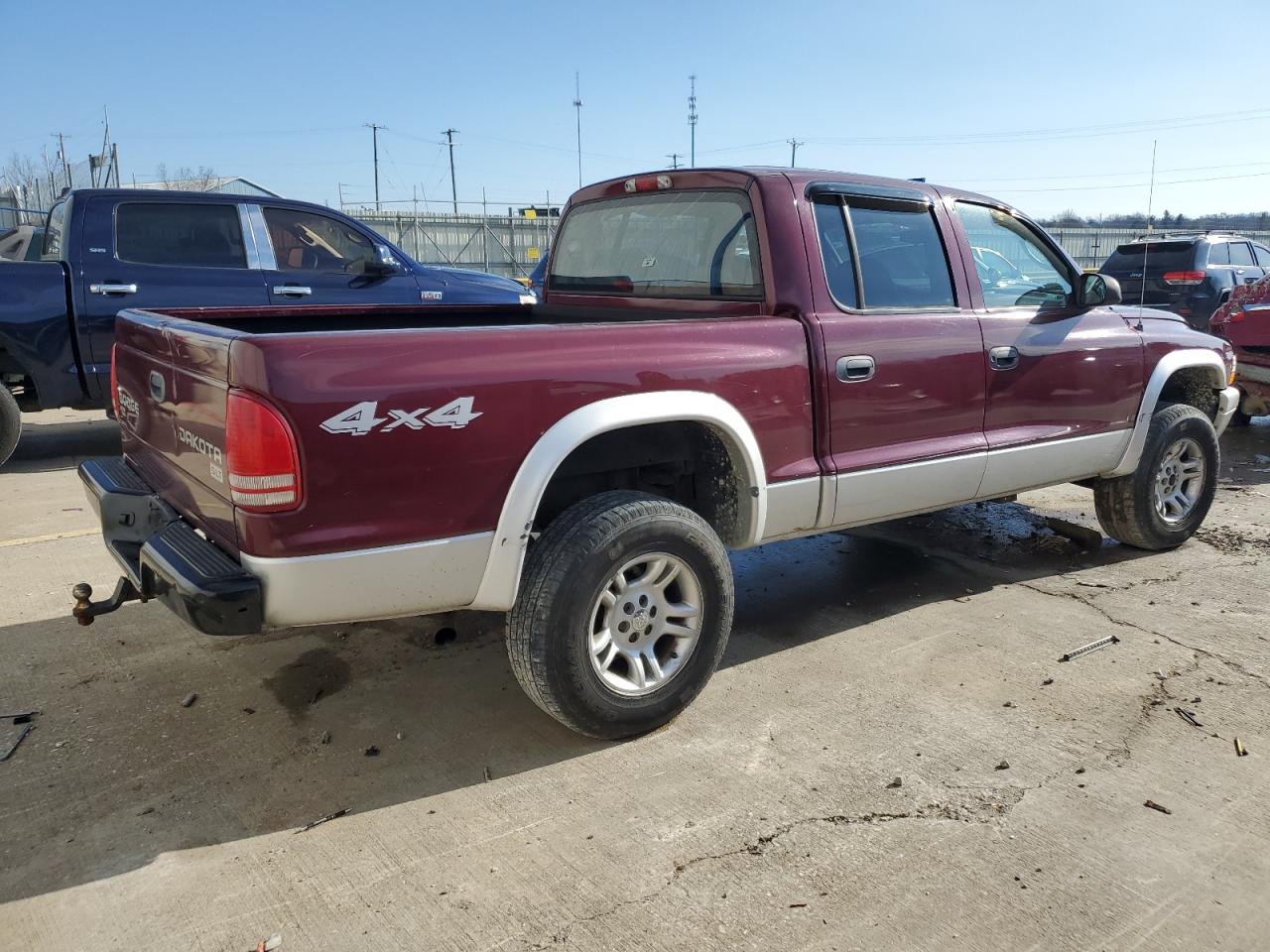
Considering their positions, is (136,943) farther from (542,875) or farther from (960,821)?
(960,821)

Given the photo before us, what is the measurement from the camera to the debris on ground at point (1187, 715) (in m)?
3.42

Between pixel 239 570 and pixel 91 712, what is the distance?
128 cm

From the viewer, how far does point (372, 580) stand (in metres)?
2.73

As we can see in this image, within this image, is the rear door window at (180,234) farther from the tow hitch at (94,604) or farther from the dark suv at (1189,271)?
the dark suv at (1189,271)

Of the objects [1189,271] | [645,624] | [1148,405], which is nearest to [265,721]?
[645,624]

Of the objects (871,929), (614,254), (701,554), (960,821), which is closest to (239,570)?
(701,554)

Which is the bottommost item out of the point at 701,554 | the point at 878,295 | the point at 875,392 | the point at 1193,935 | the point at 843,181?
the point at 1193,935

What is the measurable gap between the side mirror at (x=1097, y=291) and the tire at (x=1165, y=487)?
911 mm

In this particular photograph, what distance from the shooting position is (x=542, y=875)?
8.41 feet

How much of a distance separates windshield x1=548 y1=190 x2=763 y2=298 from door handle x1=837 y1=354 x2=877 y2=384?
17.3 inches

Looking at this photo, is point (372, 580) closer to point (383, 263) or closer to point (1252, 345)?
point (383, 263)

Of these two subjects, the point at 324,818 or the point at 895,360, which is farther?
the point at 895,360

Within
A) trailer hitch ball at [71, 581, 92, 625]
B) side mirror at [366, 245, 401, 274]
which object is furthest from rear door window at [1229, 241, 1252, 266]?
trailer hitch ball at [71, 581, 92, 625]

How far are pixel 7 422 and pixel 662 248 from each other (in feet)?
17.7
